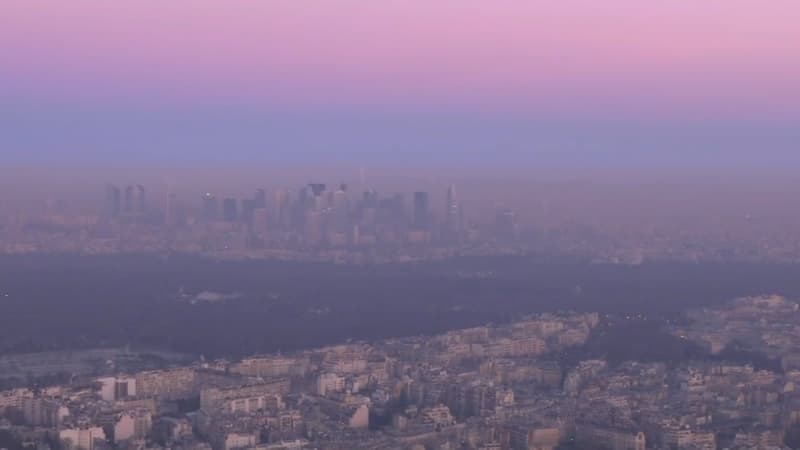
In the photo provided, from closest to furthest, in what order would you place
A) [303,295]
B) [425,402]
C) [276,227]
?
[425,402], [303,295], [276,227]

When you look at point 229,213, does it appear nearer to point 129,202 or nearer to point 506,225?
point 129,202

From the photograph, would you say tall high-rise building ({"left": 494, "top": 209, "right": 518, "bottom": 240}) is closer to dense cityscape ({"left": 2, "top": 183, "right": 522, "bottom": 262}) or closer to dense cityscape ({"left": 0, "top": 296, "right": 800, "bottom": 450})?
dense cityscape ({"left": 2, "top": 183, "right": 522, "bottom": 262})

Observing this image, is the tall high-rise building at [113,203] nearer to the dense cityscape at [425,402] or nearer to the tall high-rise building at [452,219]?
the tall high-rise building at [452,219]

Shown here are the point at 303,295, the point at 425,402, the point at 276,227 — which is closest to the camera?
the point at 425,402

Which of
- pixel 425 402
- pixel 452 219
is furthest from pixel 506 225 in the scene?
pixel 425 402

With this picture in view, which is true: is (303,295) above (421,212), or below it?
below

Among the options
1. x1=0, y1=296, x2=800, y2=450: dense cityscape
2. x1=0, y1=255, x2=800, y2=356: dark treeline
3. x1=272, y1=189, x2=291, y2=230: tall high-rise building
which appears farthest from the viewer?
x1=272, y1=189, x2=291, y2=230: tall high-rise building

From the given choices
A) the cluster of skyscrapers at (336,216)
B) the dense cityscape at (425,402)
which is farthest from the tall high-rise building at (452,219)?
the dense cityscape at (425,402)

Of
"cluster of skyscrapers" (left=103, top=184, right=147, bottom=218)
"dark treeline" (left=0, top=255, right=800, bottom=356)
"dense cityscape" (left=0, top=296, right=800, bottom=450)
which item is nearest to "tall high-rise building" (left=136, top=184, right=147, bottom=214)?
"cluster of skyscrapers" (left=103, top=184, right=147, bottom=218)

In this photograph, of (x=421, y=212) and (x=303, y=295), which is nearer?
(x=303, y=295)
